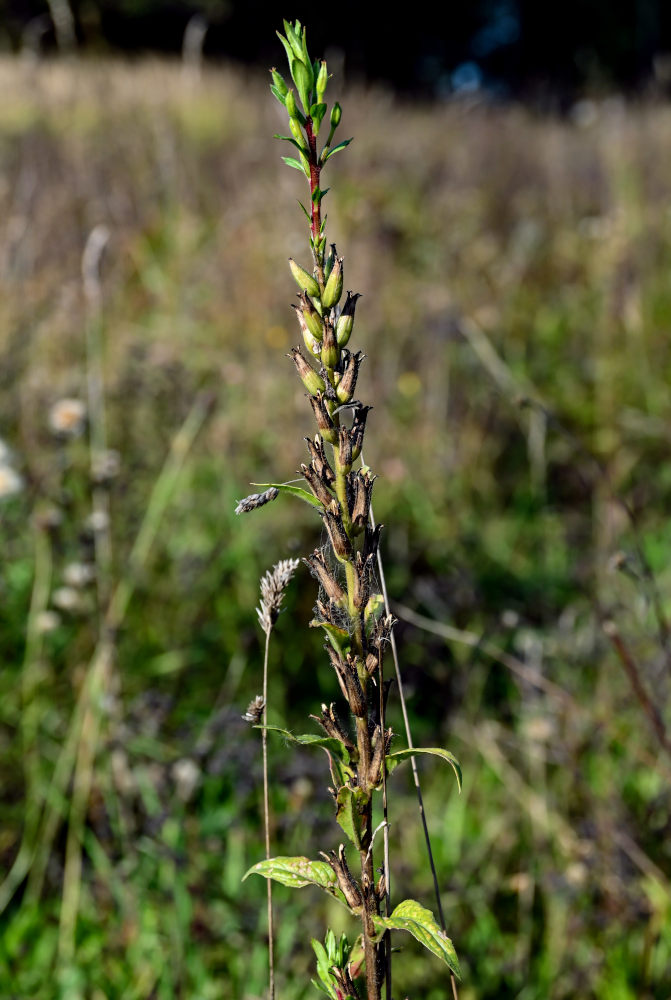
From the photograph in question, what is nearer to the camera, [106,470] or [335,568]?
[335,568]

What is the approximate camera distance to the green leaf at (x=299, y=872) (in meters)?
0.55

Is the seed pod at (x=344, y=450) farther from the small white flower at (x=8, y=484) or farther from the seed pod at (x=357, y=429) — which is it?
the small white flower at (x=8, y=484)

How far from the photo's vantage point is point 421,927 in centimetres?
52

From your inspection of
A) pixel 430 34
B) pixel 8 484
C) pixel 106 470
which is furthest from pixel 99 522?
pixel 430 34

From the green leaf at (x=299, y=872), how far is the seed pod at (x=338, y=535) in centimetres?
22

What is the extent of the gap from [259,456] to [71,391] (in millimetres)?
621

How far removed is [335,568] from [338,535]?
9 cm

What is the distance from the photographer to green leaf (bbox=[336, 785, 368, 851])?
527mm

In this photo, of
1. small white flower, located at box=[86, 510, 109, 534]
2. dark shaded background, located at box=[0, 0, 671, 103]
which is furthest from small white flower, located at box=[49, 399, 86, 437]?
dark shaded background, located at box=[0, 0, 671, 103]

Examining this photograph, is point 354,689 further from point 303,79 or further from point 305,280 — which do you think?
point 303,79

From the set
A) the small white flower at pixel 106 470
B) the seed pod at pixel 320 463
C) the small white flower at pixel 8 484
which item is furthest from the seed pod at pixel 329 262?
the small white flower at pixel 8 484

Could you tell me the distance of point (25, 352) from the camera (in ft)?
7.79

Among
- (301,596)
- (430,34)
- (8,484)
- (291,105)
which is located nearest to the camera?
(291,105)

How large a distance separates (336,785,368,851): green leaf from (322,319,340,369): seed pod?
0.27 metres
